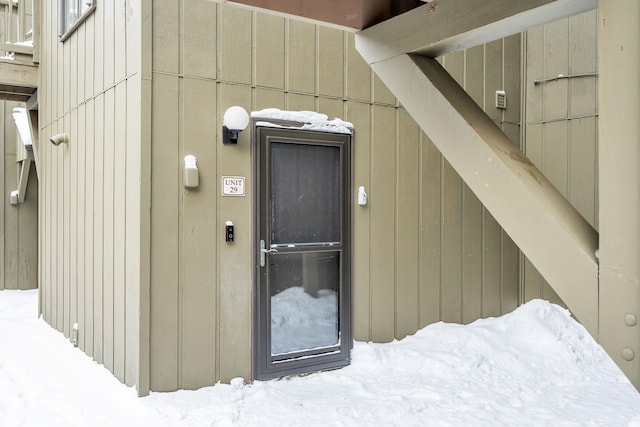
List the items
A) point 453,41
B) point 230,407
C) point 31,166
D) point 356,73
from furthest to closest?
point 31,166 < point 356,73 < point 230,407 < point 453,41

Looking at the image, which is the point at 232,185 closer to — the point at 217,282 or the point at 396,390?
the point at 217,282

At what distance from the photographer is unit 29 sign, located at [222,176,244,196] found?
356cm

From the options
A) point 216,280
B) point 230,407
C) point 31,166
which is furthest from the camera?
point 31,166

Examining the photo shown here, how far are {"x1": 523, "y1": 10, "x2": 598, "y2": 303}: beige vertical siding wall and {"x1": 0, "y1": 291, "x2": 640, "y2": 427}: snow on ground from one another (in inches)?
41.6

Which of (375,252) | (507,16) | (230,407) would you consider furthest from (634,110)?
(375,252)

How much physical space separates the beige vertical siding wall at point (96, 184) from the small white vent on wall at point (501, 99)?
335 cm

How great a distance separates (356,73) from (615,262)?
325cm

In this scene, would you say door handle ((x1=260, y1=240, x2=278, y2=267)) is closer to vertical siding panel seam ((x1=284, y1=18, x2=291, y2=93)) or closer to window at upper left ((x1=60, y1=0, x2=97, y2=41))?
vertical siding panel seam ((x1=284, y1=18, x2=291, y2=93))

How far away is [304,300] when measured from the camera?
12.8 ft

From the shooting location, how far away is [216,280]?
354cm

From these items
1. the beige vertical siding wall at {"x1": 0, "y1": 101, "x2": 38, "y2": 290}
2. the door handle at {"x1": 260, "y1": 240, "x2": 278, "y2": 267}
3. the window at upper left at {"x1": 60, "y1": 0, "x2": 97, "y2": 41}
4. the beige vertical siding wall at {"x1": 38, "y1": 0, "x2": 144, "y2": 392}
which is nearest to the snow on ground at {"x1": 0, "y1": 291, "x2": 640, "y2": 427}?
the beige vertical siding wall at {"x1": 38, "y1": 0, "x2": 144, "y2": 392}

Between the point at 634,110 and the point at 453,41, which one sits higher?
the point at 453,41

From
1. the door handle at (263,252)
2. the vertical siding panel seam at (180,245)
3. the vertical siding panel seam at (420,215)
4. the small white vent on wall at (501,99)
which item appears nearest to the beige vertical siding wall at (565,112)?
the small white vent on wall at (501,99)

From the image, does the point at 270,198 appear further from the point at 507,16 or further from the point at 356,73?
the point at 507,16
